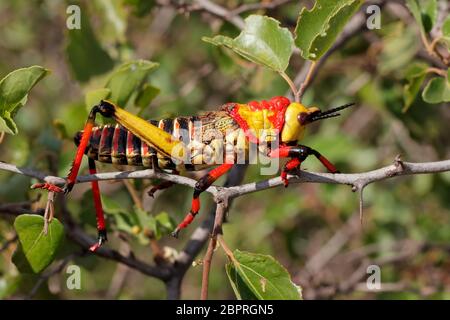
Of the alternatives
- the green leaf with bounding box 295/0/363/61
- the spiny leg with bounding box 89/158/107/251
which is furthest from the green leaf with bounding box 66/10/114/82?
the green leaf with bounding box 295/0/363/61

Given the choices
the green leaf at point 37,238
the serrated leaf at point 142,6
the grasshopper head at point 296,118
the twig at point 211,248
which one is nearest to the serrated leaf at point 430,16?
the grasshopper head at point 296,118

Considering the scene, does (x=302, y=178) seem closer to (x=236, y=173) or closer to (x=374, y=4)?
(x=236, y=173)

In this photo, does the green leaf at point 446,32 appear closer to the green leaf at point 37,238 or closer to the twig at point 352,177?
the twig at point 352,177

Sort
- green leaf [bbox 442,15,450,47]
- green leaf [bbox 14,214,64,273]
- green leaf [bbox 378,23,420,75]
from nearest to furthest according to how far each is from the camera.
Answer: green leaf [bbox 14,214,64,273] < green leaf [bbox 442,15,450,47] < green leaf [bbox 378,23,420,75]

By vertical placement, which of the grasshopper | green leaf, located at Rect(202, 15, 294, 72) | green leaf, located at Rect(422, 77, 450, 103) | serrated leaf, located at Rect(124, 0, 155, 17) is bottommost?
the grasshopper

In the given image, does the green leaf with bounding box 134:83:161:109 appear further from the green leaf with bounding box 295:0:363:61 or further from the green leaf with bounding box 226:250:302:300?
the green leaf with bounding box 226:250:302:300

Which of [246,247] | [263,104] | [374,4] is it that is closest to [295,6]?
[374,4]
